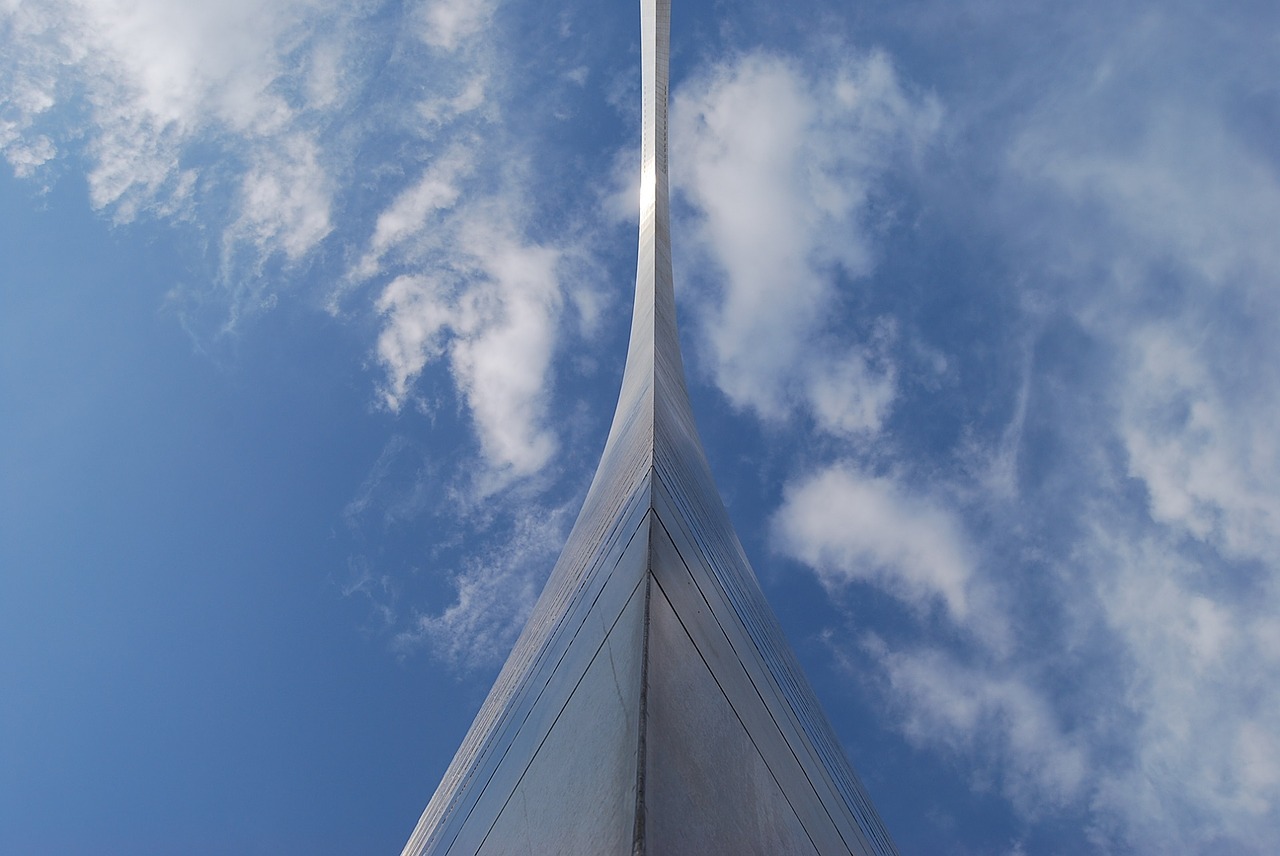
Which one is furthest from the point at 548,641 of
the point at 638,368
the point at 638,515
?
the point at 638,368

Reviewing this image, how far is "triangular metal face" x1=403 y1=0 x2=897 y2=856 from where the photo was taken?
346 cm

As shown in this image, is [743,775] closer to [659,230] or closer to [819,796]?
[819,796]

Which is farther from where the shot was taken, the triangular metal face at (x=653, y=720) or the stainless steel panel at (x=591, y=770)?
the triangular metal face at (x=653, y=720)

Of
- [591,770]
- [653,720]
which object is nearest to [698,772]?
[653,720]

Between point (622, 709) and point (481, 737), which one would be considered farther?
point (481, 737)

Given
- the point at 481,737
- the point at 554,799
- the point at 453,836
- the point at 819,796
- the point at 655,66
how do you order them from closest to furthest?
1. the point at 554,799
2. the point at 819,796
3. the point at 453,836
4. the point at 481,737
5. the point at 655,66

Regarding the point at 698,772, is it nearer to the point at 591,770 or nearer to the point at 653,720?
the point at 653,720

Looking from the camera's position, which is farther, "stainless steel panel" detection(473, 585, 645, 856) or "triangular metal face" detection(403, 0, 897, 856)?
"triangular metal face" detection(403, 0, 897, 856)

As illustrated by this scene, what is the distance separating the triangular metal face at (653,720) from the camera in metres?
3.46

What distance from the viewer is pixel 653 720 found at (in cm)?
357

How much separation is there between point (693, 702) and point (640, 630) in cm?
44

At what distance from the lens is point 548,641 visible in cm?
785

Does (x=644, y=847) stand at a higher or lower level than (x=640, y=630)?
lower

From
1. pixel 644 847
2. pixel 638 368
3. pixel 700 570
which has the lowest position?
pixel 644 847
